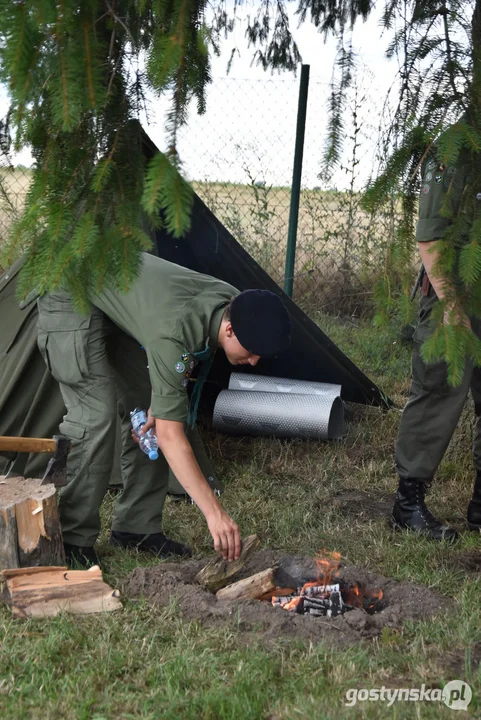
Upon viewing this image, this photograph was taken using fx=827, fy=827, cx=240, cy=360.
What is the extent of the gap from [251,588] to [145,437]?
0.77m

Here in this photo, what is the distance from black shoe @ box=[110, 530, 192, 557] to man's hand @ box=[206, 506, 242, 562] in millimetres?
691

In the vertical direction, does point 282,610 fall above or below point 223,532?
below

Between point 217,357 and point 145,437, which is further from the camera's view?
point 217,357

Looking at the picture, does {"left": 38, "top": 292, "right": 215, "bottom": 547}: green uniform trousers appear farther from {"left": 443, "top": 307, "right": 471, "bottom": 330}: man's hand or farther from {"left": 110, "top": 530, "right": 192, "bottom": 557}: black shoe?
{"left": 443, "top": 307, "right": 471, "bottom": 330}: man's hand

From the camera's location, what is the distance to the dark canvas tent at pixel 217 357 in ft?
13.6

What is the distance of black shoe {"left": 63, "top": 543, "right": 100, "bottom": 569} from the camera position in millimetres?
3271

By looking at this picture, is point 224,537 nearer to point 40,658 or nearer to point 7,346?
point 40,658

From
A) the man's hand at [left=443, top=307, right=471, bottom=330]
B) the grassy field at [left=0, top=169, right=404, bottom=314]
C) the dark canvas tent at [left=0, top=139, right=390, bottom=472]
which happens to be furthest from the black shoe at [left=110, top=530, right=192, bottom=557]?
the grassy field at [left=0, top=169, right=404, bottom=314]

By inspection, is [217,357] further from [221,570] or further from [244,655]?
[244,655]

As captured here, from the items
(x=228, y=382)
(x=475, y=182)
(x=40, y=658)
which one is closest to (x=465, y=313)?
(x=475, y=182)

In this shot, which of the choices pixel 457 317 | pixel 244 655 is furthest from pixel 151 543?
pixel 457 317

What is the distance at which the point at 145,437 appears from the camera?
3.40 m

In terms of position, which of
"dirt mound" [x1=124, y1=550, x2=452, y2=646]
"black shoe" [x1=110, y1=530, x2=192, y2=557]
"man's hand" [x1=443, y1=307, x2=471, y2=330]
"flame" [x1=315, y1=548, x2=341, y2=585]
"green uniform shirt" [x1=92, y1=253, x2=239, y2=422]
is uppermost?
"man's hand" [x1=443, y1=307, x2=471, y2=330]

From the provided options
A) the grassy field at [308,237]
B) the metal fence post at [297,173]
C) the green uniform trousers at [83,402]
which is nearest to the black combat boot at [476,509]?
the green uniform trousers at [83,402]
